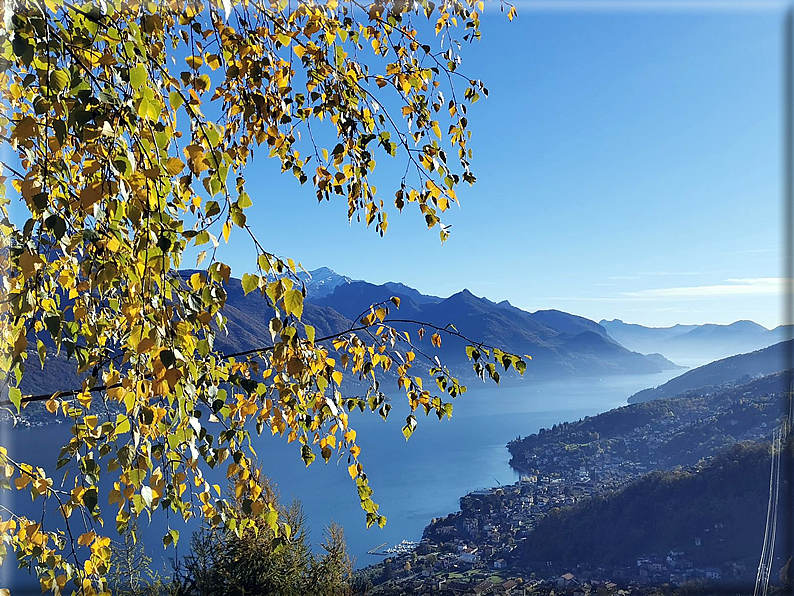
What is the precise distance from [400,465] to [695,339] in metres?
39.3

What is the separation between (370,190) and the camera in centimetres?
114

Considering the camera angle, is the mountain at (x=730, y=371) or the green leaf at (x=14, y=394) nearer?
the green leaf at (x=14, y=394)

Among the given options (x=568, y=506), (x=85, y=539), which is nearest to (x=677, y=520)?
(x=568, y=506)

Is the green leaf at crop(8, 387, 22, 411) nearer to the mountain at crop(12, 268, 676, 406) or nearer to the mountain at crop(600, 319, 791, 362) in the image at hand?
the mountain at crop(12, 268, 676, 406)

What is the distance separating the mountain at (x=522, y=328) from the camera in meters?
27.3

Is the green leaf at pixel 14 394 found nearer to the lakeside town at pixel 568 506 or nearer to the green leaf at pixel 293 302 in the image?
the green leaf at pixel 293 302

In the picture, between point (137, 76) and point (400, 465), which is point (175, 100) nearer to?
point (137, 76)

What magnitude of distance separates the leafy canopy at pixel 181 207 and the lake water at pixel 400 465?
1.23 meters

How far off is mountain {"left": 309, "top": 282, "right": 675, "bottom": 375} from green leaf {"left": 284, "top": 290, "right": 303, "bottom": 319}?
18636 mm

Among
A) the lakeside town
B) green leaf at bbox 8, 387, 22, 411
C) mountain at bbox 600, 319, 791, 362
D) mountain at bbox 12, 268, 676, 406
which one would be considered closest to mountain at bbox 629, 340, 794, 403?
mountain at bbox 600, 319, 791, 362

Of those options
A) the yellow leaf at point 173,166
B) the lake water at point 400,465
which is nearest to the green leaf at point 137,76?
the yellow leaf at point 173,166

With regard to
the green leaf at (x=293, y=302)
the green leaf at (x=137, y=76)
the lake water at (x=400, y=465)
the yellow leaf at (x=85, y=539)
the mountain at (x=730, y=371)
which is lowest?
the lake water at (x=400, y=465)

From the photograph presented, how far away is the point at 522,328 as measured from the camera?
33.9 metres

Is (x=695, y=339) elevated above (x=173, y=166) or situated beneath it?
elevated above
